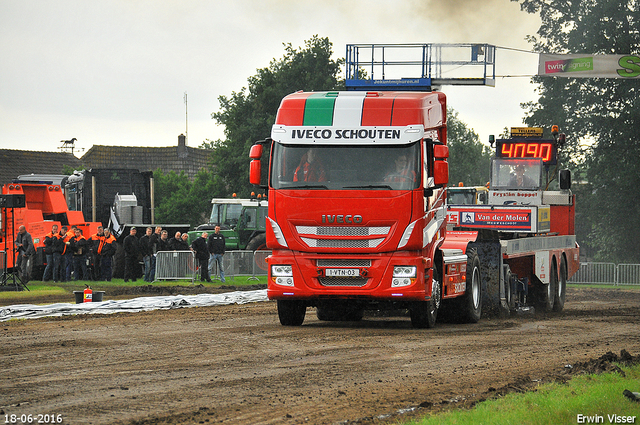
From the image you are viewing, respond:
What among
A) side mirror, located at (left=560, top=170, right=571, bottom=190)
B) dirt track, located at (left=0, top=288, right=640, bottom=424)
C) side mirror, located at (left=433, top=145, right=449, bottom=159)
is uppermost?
side mirror, located at (left=433, top=145, right=449, bottom=159)

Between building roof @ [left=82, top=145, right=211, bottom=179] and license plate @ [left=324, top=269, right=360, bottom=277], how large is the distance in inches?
2389

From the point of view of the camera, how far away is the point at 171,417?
7176 mm

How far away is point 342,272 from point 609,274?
28.0 m

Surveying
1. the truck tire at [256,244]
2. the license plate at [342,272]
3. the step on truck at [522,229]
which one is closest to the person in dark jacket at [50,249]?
the truck tire at [256,244]

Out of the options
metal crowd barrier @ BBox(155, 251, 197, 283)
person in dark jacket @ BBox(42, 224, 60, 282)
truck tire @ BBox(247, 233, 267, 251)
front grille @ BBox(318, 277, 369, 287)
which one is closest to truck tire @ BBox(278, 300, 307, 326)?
front grille @ BBox(318, 277, 369, 287)

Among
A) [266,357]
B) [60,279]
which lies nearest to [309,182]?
[266,357]

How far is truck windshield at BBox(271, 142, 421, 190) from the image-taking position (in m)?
13.3

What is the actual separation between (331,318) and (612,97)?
37.2m

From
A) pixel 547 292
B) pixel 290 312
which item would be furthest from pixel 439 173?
pixel 547 292

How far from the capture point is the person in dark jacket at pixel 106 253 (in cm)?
2808

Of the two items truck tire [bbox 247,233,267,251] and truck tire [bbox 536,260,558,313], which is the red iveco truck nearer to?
truck tire [bbox 536,260,558,313]

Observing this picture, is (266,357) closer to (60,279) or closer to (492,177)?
(492,177)

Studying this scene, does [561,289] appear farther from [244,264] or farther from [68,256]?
[68,256]

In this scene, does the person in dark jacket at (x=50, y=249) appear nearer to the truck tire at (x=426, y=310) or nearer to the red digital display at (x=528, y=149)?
the red digital display at (x=528, y=149)
